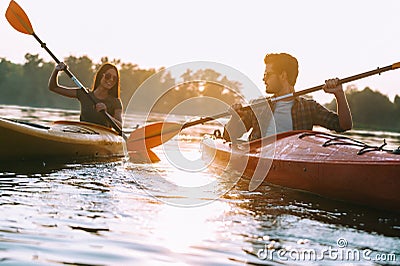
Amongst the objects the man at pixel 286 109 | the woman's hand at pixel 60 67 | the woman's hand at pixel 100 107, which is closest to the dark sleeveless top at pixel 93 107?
the woman's hand at pixel 100 107

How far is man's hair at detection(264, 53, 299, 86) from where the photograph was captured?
6.27m

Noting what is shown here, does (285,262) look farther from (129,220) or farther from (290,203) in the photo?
(290,203)

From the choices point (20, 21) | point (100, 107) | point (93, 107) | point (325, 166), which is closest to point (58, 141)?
point (100, 107)

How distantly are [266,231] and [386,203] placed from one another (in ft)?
3.69

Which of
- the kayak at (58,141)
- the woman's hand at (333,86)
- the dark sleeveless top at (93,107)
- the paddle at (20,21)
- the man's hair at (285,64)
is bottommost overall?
the kayak at (58,141)

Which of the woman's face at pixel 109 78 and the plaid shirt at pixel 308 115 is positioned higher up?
the woman's face at pixel 109 78

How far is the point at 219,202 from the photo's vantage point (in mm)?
4609

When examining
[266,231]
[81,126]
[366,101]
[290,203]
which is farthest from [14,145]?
[366,101]

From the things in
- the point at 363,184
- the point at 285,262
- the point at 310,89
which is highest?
the point at 310,89

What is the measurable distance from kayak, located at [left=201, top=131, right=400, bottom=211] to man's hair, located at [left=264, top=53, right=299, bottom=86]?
34.6 inches

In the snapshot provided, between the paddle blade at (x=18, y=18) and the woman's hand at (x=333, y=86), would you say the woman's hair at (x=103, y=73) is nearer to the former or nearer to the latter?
the paddle blade at (x=18, y=18)

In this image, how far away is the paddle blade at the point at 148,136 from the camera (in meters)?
8.52

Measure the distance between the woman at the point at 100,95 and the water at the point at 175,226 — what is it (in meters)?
2.71

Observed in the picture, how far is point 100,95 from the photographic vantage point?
816 cm
